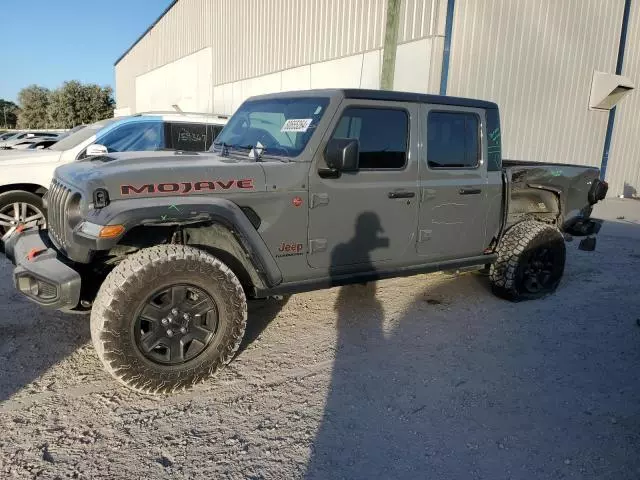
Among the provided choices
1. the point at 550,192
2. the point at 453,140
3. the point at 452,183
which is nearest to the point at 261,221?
the point at 452,183

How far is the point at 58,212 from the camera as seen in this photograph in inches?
134

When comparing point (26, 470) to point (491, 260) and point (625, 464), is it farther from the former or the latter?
point (491, 260)

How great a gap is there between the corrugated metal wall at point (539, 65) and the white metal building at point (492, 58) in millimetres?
24

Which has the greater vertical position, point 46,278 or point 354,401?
point 46,278

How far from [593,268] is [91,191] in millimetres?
6064

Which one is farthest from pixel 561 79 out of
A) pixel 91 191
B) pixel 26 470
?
pixel 26 470

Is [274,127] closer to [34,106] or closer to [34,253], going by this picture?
[34,253]

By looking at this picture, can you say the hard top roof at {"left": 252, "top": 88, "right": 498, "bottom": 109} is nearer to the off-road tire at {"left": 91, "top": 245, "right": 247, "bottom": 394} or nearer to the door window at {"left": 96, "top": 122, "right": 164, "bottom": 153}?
the off-road tire at {"left": 91, "top": 245, "right": 247, "bottom": 394}

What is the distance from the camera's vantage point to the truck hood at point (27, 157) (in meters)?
6.04

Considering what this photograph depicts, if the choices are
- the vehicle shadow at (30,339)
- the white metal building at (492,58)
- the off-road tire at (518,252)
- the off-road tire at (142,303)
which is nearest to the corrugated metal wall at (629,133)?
the white metal building at (492,58)

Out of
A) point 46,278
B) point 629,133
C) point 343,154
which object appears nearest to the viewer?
point 46,278

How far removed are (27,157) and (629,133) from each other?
15037 millimetres

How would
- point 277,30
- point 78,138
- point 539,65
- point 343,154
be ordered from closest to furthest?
point 343,154, point 78,138, point 539,65, point 277,30

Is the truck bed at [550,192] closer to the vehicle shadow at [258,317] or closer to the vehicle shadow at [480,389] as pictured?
the vehicle shadow at [480,389]
